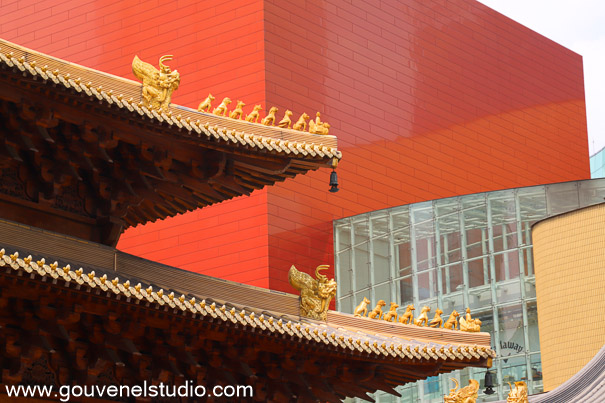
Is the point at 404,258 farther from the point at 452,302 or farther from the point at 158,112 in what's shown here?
the point at 158,112

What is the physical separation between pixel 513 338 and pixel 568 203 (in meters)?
4.74

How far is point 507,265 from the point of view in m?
31.3

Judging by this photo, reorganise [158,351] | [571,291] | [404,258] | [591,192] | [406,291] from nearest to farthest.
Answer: [158,351] < [571,291] < [406,291] < [404,258] < [591,192]

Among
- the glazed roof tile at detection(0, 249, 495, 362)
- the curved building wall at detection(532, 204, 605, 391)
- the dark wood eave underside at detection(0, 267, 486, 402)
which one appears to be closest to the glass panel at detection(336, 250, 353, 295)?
the curved building wall at detection(532, 204, 605, 391)

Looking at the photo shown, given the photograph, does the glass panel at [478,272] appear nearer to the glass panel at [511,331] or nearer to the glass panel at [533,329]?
the glass panel at [511,331]

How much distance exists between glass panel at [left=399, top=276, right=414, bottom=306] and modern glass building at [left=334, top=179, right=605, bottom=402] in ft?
0.10

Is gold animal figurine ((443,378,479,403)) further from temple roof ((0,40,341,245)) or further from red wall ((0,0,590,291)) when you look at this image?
red wall ((0,0,590,291))

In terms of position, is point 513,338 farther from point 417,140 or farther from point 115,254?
point 115,254

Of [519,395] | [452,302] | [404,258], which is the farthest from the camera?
[404,258]

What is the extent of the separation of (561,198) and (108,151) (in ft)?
64.0

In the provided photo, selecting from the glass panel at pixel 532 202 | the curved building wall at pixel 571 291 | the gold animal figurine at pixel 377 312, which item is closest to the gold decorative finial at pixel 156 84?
the gold animal figurine at pixel 377 312

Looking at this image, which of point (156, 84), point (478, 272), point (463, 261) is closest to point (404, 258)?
point (463, 261)

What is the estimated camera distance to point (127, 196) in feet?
54.6

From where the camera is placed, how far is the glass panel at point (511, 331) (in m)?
30.3
